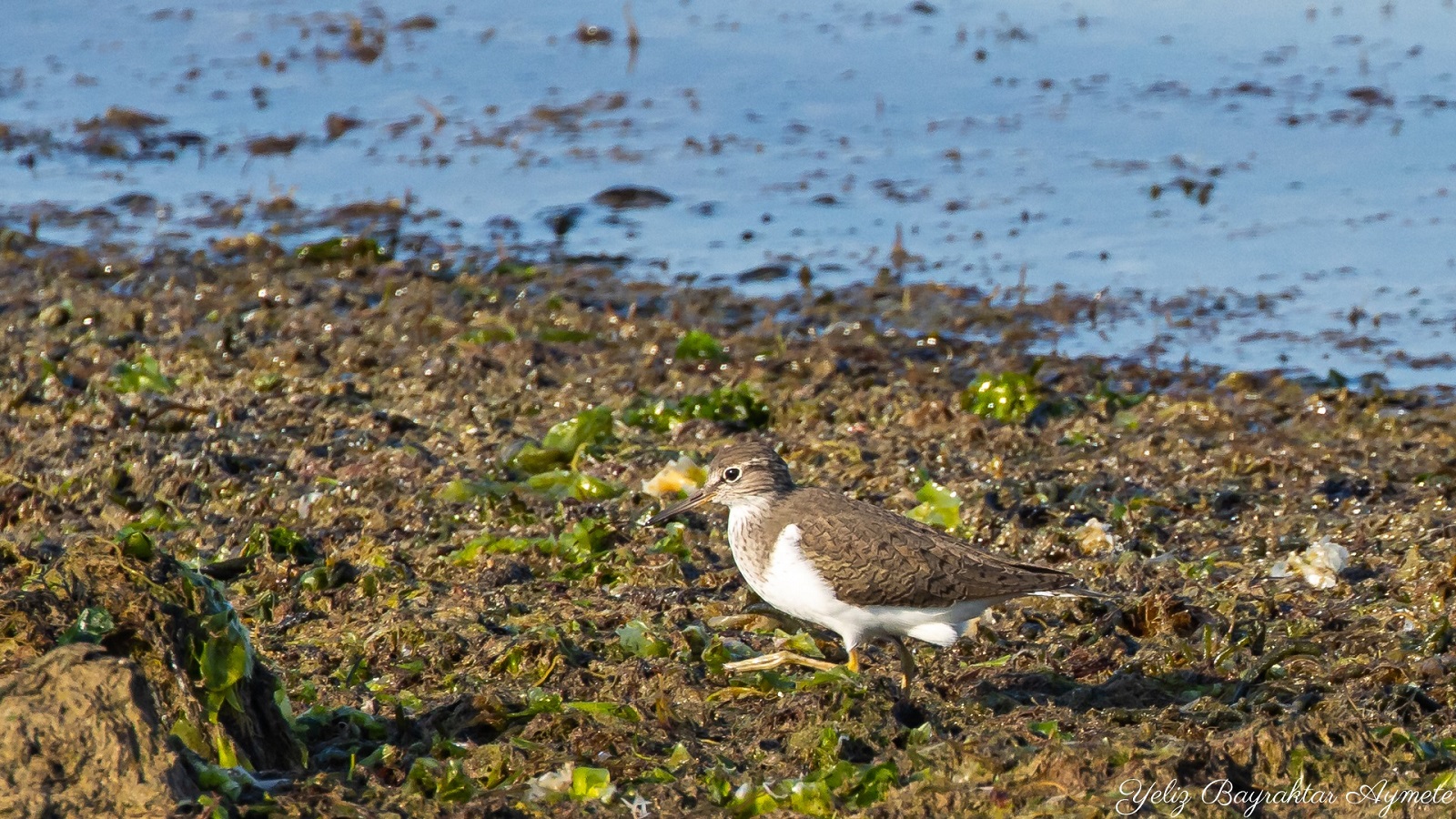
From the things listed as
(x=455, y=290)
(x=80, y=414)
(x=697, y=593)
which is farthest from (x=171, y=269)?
(x=697, y=593)

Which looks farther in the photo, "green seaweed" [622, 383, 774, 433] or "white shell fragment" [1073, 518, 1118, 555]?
"green seaweed" [622, 383, 774, 433]

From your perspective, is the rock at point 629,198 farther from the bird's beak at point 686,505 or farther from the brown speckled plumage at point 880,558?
the brown speckled plumage at point 880,558

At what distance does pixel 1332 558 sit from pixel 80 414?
18.5 ft

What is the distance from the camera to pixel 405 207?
41.2 ft

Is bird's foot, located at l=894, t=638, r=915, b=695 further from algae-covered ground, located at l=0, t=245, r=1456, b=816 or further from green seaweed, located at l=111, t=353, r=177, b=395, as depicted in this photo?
green seaweed, located at l=111, t=353, r=177, b=395

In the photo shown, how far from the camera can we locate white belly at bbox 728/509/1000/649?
5574 mm

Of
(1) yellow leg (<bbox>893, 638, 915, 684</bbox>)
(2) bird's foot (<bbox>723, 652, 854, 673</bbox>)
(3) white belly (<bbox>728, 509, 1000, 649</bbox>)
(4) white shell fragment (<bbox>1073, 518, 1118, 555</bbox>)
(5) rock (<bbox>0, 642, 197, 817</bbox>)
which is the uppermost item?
(5) rock (<bbox>0, 642, 197, 817</bbox>)

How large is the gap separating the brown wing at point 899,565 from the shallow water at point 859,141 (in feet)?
14.5

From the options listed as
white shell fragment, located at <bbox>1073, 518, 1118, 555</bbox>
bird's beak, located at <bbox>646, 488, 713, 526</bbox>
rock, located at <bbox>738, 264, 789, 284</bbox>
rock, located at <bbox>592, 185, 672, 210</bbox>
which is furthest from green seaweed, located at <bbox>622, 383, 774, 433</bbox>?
rock, located at <bbox>592, 185, 672, 210</bbox>

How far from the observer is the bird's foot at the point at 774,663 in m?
5.57

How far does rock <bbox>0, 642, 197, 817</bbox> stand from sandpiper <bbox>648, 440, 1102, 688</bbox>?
2058 mm

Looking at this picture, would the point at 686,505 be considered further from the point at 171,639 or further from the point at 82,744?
the point at 82,744

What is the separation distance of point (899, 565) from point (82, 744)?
2593 mm

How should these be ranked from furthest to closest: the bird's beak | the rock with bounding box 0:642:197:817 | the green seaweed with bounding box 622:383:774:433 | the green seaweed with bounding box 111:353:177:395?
the green seaweed with bounding box 111:353:177:395
the green seaweed with bounding box 622:383:774:433
the bird's beak
the rock with bounding box 0:642:197:817
